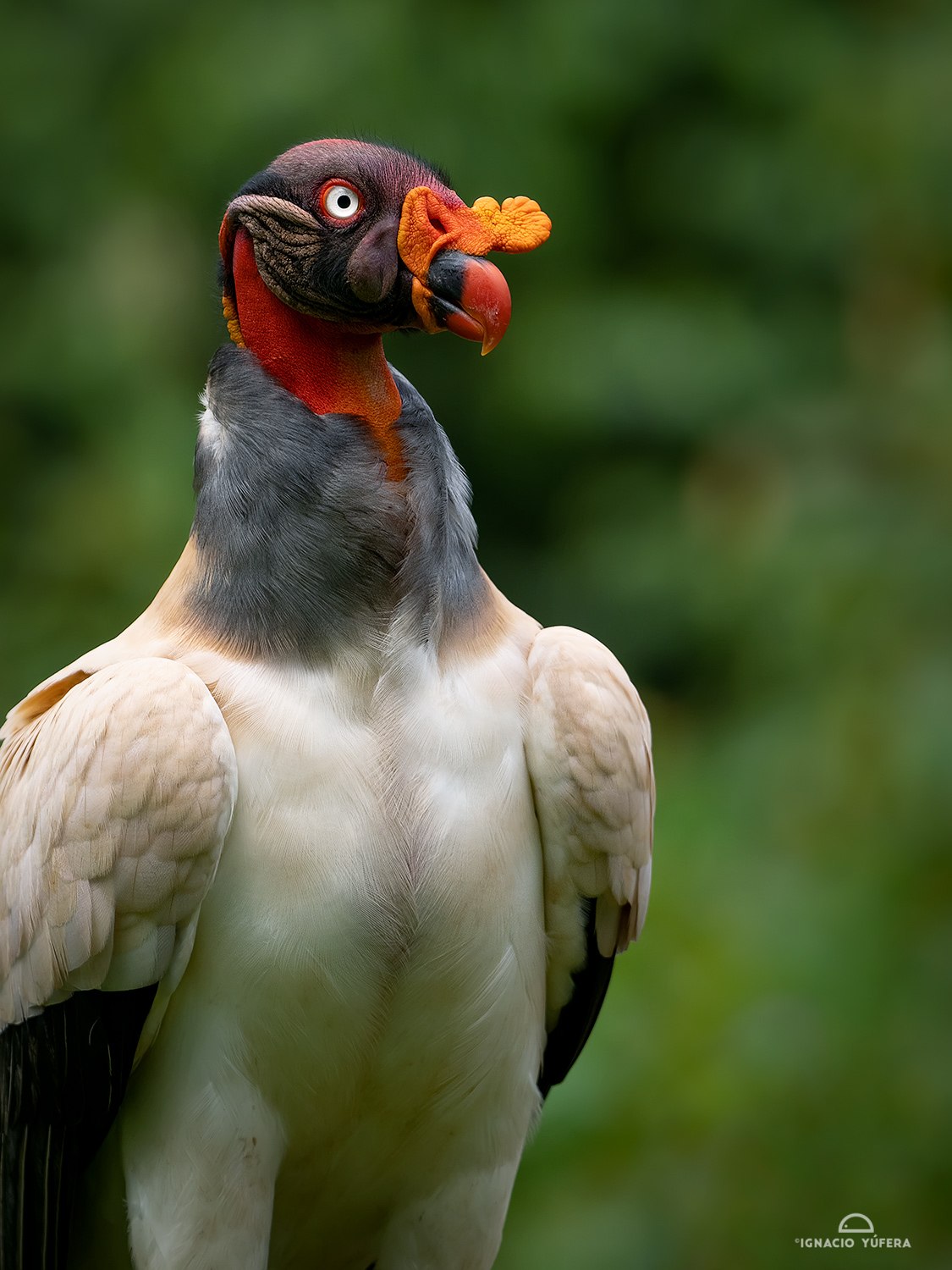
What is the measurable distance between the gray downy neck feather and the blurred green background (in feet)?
5.66

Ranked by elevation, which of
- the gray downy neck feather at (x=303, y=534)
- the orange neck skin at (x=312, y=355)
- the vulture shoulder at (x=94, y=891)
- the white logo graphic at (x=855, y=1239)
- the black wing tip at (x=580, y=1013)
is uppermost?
the orange neck skin at (x=312, y=355)

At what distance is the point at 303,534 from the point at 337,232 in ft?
1.28

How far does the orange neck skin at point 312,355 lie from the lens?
2172 millimetres

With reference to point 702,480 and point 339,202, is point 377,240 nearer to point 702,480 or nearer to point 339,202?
point 339,202

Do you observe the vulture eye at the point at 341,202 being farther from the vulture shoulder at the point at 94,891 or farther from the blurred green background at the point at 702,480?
the blurred green background at the point at 702,480

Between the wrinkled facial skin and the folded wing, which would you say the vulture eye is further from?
the folded wing

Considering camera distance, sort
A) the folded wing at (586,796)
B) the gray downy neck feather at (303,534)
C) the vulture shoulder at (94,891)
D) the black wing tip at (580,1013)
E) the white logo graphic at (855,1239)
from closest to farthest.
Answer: the vulture shoulder at (94,891), the gray downy neck feather at (303,534), the folded wing at (586,796), the black wing tip at (580,1013), the white logo graphic at (855,1239)

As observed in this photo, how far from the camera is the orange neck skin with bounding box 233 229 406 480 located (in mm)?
2172

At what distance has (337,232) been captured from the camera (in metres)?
2.08

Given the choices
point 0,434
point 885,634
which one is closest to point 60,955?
point 885,634

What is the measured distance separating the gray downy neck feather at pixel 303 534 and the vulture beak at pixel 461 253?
22cm

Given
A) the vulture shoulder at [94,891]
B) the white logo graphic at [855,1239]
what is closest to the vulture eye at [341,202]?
the vulture shoulder at [94,891]

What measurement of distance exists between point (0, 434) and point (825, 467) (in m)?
2.69

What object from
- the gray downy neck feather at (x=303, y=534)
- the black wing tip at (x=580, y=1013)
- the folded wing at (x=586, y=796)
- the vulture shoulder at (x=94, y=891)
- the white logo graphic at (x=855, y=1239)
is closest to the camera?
the vulture shoulder at (x=94, y=891)
